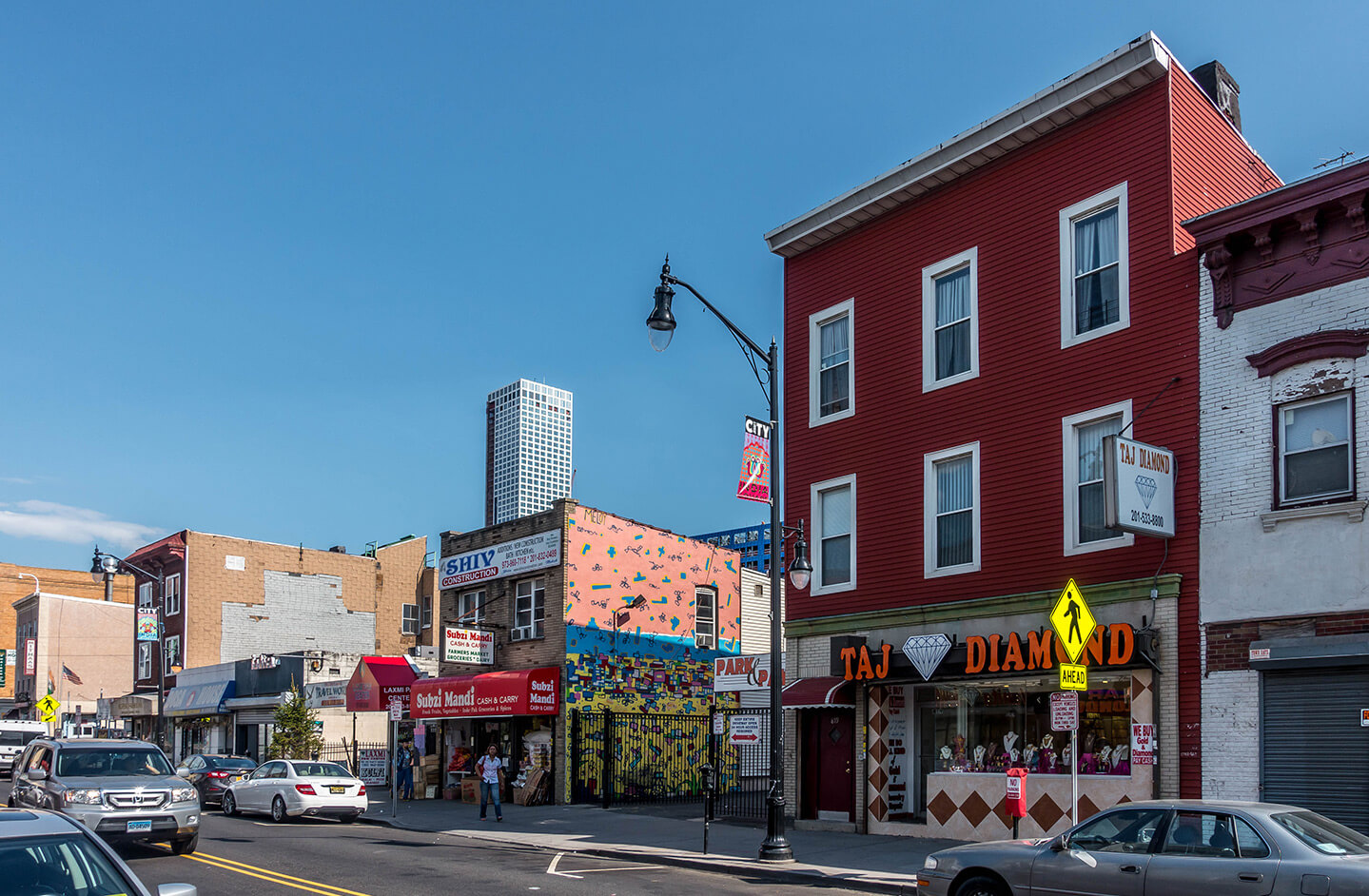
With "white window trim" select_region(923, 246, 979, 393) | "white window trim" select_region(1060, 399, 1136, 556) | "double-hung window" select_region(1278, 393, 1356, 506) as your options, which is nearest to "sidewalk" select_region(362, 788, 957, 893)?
"white window trim" select_region(1060, 399, 1136, 556)

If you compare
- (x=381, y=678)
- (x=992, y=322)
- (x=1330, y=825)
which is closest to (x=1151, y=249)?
(x=992, y=322)

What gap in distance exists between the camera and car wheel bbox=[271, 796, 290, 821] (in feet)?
85.0

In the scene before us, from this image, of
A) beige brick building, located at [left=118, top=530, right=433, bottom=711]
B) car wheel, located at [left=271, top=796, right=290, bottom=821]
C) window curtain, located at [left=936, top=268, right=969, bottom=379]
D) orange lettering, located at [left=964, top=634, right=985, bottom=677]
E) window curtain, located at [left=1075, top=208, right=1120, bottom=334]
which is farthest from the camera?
beige brick building, located at [left=118, top=530, right=433, bottom=711]

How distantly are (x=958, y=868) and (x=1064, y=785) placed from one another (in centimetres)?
727

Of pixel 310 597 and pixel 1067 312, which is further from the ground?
pixel 1067 312

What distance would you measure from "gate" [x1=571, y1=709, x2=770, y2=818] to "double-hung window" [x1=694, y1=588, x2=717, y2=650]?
240cm

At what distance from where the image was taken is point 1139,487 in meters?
16.8

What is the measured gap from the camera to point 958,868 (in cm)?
1176

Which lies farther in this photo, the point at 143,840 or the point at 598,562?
the point at 598,562

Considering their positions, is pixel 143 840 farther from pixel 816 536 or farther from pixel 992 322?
pixel 992 322

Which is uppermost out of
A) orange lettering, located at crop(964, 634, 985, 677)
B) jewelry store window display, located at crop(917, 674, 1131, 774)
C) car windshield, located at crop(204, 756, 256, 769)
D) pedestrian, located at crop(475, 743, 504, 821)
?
orange lettering, located at crop(964, 634, 985, 677)

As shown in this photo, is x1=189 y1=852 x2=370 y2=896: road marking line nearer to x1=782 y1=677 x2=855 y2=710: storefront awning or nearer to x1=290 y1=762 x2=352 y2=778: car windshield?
x1=290 y1=762 x2=352 y2=778: car windshield

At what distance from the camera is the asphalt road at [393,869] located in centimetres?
1508

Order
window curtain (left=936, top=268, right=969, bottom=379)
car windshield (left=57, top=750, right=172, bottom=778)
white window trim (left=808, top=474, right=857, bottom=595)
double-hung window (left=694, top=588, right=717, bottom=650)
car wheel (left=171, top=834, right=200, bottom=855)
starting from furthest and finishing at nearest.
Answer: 1. double-hung window (left=694, top=588, right=717, bottom=650)
2. white window trim (left=808, top=474, right=857, bottom=595)
3. window curtain (left=936, top=268, right=969, bottom=379)
4. car wheel (left=171, top=834, right=200, bottom=855)
5. car windshield (left=57, top=750, right=172, bottom=778)
